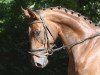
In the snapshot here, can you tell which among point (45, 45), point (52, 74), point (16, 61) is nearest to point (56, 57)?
point (52, 74)

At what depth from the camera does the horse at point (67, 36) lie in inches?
252

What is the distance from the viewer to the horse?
639cm

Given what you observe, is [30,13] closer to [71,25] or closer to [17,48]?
[71,25]

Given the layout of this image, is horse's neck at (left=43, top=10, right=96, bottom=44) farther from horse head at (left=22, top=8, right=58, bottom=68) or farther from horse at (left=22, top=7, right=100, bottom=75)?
horse head at (left=22, top=8, right=58, bottom=68)

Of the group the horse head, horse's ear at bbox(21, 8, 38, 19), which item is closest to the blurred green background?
horse's ear at bbox(21, 8, 38, 19)

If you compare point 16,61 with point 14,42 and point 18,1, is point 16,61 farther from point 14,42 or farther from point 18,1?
point 18,1

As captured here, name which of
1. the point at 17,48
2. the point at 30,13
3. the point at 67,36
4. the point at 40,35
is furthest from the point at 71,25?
the point at 17,48

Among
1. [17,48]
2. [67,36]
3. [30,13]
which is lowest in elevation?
[17,48]

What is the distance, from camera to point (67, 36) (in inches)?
259

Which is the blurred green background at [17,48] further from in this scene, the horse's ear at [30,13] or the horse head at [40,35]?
the horse head at [40,35]

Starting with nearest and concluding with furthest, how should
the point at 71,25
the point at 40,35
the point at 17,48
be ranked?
the point at 40,35, the point at 71,25, the point at 17,48

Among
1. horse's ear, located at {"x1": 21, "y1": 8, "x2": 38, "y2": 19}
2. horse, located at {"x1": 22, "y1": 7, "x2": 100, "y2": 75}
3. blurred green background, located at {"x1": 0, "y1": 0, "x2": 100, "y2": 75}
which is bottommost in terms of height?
blurred green background, located at {"x1": 0, "y1": 0, "x2": 100, "y2": 75}

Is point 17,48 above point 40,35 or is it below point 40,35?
below

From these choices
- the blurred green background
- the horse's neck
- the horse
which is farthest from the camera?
the blurred green background
